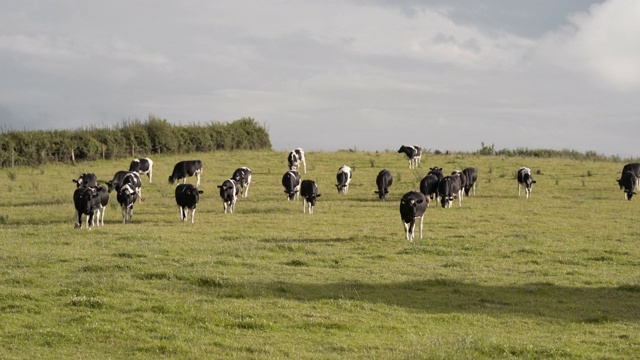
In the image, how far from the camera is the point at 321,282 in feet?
67.6

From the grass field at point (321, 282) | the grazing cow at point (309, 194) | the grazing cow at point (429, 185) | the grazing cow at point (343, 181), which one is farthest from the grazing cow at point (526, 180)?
the grazing cow at point (309, 194)

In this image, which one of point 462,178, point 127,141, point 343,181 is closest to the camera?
point 462,178

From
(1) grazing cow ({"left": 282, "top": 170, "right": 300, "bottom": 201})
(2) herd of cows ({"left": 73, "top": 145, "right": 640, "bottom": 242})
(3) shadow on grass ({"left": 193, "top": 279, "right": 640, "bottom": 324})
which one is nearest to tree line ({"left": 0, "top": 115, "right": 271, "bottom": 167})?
(2) herd of cows ({"left": 73, "top": 145, "right": 640, "bottom": 242})

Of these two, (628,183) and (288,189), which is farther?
(628,183)

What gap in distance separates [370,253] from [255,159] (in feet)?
119

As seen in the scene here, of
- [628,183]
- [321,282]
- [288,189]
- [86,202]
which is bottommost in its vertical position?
[321,282]

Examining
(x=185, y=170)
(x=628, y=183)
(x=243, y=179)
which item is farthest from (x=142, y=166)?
(x=628, y=183)

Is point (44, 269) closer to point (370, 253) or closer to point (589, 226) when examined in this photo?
point (370, 253)

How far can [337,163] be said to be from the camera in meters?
59.2

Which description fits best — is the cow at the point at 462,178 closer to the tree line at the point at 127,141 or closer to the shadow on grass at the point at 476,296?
the shadow on grass at the point at 476,296

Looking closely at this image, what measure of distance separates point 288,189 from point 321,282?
2101 centimetres

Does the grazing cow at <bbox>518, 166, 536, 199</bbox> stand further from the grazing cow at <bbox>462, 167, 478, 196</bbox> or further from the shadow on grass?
the shadow on grass

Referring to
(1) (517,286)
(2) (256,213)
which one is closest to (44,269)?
(1) (517,286)

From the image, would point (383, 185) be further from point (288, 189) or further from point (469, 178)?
point (469, 178)
